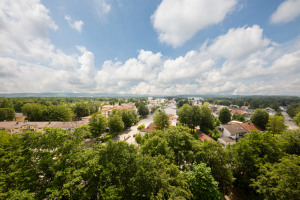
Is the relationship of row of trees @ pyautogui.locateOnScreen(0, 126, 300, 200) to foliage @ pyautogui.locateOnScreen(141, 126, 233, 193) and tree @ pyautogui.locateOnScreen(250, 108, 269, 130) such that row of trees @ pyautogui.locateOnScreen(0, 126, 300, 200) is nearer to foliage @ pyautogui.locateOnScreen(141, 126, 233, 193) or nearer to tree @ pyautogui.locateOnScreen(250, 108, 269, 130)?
foliage @ pyautogui.locateOnScreen(141, 126, 233, 193)

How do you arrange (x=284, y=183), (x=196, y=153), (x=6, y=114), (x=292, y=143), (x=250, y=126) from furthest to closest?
1. (x=6, y=114)
2. (x=250, y=126)
3. (x=292, y=143)
4. (x=196, y=153)
5. (x=284, y=183)

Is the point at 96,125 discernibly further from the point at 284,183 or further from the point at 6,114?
the point at 6,114

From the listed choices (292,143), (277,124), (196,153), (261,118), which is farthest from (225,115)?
(196,153)

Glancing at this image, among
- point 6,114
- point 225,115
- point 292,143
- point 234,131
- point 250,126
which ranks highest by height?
point 292,143

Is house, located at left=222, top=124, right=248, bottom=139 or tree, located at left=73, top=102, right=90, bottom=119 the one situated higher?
tree, located at left=73, top=102, right=90, bottom=119

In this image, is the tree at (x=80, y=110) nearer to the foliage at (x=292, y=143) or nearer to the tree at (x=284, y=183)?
the tree at (x=284, y=183)

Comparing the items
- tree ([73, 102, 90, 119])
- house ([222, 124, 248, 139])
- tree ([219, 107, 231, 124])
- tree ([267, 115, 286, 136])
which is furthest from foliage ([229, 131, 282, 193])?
tree ([73, 102, 90, 119])

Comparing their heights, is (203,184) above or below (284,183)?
below
